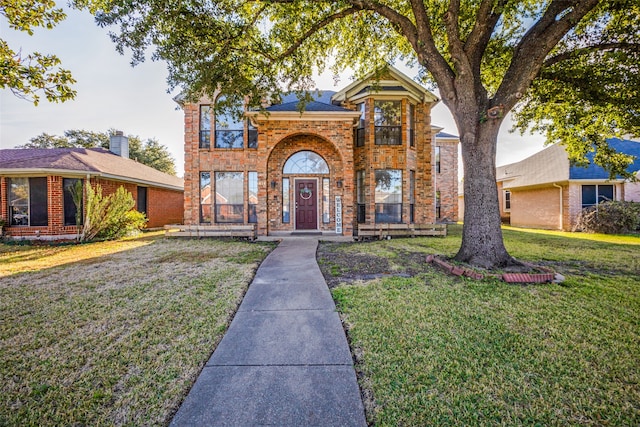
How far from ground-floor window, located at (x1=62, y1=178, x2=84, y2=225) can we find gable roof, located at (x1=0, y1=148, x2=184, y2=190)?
1.69ft

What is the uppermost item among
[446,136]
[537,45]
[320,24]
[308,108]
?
[446,136]

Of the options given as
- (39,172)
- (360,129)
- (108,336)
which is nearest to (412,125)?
(360,129)

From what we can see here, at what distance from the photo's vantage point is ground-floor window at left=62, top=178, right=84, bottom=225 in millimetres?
10758

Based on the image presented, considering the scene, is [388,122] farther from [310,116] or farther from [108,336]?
[108,336]

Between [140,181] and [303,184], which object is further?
[140,181]

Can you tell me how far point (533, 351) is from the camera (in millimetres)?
2691

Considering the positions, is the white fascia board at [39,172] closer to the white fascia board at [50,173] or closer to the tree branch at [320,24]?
the white fascia board at [50,173]

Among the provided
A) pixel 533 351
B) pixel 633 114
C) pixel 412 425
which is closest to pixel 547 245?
pixel 633 114

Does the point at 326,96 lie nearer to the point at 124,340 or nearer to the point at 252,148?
the point at 252,148

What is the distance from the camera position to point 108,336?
3031mm

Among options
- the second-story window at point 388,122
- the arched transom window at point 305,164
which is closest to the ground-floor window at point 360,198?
the arched transom window at point 305,164

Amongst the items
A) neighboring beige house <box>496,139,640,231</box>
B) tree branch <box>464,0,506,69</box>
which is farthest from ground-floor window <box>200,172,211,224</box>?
neighboring beige house <box>496,139,640,231</box>

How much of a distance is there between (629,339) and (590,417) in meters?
1.83

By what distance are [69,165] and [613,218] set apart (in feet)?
82.5
